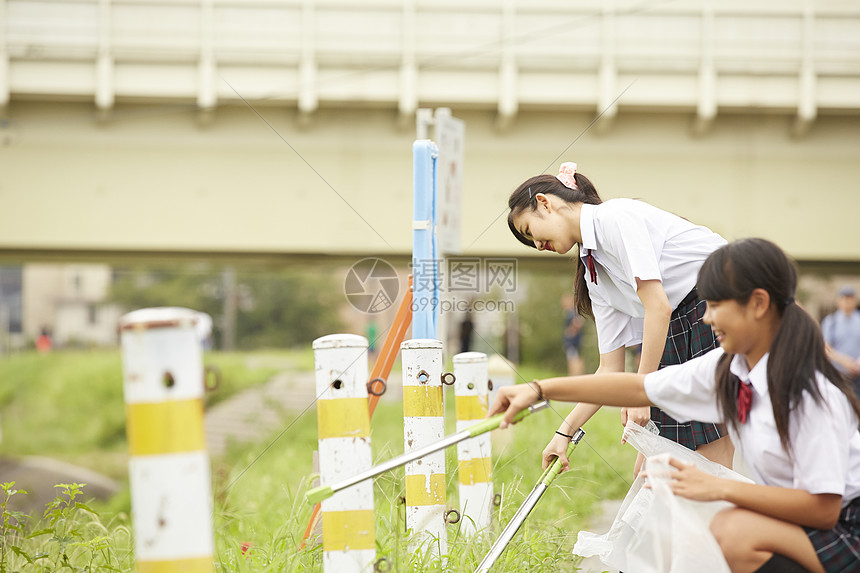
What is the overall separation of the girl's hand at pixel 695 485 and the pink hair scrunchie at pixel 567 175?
44.7 inches

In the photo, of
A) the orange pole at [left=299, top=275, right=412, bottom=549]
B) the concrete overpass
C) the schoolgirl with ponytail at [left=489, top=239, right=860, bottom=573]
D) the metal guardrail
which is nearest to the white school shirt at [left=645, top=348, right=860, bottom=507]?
the schoolgirl with ponytail at [left=489, top=239, right=860, bottom=573]

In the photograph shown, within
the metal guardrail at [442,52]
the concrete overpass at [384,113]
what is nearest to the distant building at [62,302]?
the concrete overpass at [384,113]

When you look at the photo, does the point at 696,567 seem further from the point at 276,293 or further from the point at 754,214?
the point at 276,293

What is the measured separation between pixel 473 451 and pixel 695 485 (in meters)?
1.51

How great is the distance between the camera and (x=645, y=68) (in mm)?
10430

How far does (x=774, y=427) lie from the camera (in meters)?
2.02

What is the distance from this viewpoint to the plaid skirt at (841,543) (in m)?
1.95

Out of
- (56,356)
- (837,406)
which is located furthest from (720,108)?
(56,356)

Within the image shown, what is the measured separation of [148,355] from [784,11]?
10273mm

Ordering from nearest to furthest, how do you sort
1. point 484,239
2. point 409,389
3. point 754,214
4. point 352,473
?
point 352,473 → point 409,389 → point 484,239 → point 754,214

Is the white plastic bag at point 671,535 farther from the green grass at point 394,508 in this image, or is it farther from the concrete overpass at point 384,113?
the concrete overpass at point 384,113

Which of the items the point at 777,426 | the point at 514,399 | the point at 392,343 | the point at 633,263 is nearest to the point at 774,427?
the point at 777,426

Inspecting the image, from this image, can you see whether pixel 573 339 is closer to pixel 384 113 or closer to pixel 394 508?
pixel 384 113

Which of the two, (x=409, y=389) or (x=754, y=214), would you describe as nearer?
(x=409, y=389)
